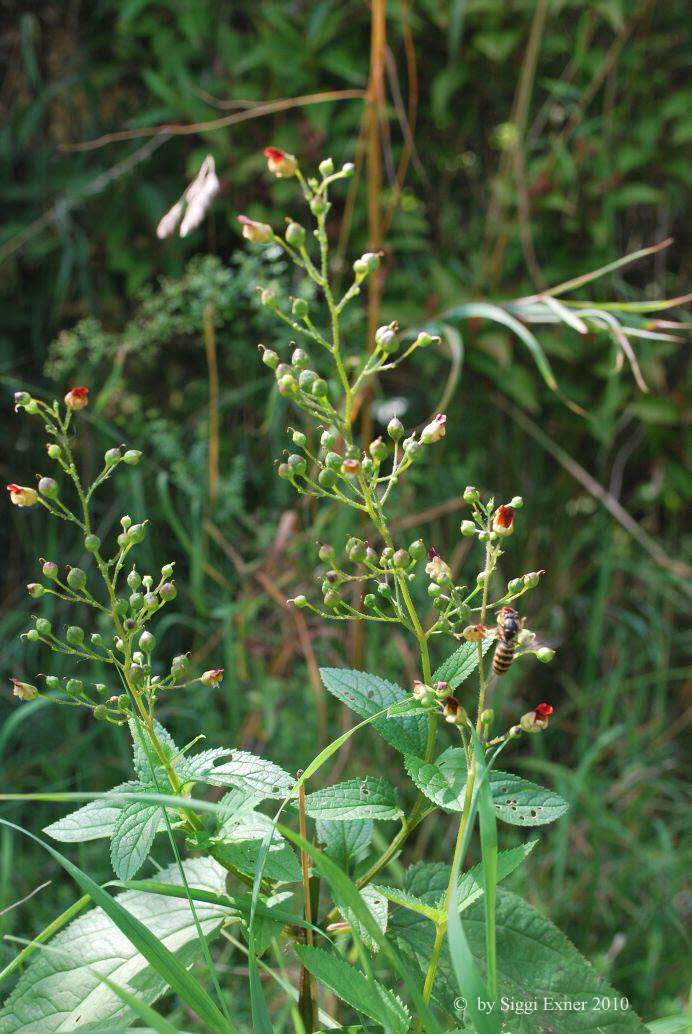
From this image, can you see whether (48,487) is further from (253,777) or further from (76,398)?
(253,777)

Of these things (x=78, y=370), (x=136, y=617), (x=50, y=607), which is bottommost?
(x=50, y=607)

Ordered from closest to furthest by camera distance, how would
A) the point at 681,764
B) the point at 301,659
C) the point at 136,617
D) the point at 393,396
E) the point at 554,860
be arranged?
the point at 136,617 < the point at 554,860 < the point at 301,659 < the point at 681,764 < the point at 393,396

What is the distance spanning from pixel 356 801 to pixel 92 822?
20cm

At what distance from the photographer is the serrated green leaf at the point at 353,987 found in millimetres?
646

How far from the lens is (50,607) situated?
2.17 metres

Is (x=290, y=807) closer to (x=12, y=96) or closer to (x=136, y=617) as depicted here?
(x=136, y=617)

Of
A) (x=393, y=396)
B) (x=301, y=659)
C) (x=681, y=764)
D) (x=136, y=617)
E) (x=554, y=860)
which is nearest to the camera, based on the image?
(x=136, y=617)

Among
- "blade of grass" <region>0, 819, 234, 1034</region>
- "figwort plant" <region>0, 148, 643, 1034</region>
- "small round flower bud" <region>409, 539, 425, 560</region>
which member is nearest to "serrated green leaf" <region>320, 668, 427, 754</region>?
"figwort plant" <region>0, 148, 643, 1034</region>

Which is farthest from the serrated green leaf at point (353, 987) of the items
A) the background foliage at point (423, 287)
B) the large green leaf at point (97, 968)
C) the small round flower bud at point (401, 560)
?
the background foliage at point (423, 287)

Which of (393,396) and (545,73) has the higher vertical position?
(545,73)

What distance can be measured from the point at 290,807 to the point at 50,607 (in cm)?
148

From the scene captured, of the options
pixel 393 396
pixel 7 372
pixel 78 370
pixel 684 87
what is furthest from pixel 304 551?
pixel 684 87

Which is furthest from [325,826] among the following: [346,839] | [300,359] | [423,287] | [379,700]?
[423,287]

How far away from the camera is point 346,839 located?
833 millimetres
